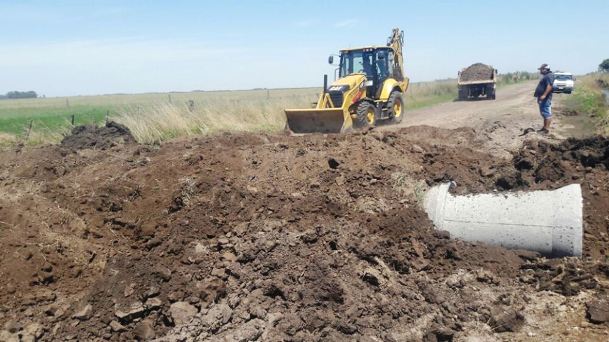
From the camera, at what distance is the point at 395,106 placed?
16.8 meters

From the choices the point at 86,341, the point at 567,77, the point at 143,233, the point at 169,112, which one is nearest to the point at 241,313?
the point at 86,341

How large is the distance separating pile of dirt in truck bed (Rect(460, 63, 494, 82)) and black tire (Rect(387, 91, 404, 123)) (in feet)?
49.0

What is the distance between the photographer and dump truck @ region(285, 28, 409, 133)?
545 inches

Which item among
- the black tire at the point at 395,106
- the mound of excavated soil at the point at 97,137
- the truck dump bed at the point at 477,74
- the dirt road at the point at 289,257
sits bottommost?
the dirt road at the point at 289,257

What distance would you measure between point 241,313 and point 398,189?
10.2 ft

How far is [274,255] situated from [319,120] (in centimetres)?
915

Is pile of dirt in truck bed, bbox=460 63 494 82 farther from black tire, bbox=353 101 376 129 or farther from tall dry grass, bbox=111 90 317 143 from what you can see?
black tire, bbox=353 101 376 129

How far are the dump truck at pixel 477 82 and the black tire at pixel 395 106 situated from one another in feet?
46.6

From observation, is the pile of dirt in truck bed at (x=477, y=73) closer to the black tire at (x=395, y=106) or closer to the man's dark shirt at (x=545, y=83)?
the black tire at (x=395, y=106)

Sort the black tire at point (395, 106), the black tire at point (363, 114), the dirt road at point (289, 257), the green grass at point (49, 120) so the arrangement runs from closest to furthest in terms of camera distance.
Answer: the dirt road at point (289, 257), the black tire at point (363, 114), the black tire at point (395, 106), the green grass at point (49, 120)

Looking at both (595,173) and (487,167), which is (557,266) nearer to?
(595,173)

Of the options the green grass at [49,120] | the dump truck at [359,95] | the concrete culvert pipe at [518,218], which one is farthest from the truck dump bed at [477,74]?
the concrete culvert pipe at [518,218]

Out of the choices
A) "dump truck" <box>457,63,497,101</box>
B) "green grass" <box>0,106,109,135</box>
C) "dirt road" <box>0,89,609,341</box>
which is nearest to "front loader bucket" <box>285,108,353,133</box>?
"dirt road" <box>0,89,609,341</box>

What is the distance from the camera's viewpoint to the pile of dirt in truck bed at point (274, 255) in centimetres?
436
